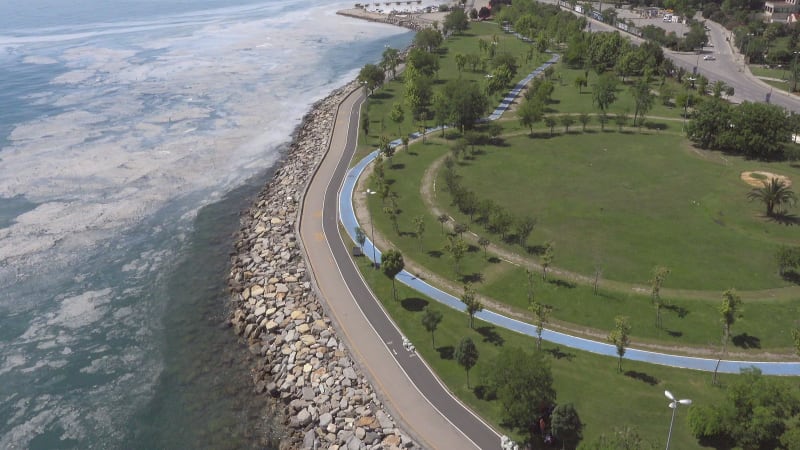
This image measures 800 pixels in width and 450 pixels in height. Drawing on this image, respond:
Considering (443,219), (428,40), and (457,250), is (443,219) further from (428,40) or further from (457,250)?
(428,40)

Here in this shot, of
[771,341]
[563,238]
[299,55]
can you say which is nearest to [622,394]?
[771,341]

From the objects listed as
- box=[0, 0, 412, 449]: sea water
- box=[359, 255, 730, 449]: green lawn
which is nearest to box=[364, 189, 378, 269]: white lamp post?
box=[359, 255, 730, 449]: green lawn

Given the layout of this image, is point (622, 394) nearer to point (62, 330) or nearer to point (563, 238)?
point (563, 238)

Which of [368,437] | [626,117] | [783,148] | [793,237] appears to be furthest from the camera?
[626,117]

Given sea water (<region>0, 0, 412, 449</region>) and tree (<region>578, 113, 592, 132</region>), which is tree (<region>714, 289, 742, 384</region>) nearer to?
sea water (<region>0, 0, 412, 449</region>)

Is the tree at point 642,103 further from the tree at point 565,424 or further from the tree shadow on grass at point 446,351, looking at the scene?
the tree at point 565,424
